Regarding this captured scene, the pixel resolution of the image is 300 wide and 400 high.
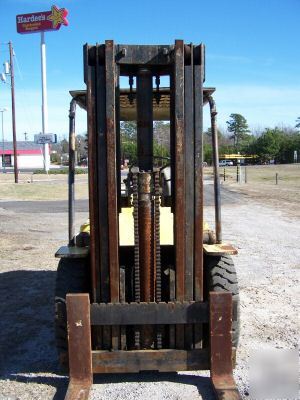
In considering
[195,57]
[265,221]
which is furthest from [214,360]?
[265,221]

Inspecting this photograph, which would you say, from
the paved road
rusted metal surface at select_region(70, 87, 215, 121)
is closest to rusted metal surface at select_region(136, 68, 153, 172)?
rusted metal surface at select_region(70, 87, 215, 121)

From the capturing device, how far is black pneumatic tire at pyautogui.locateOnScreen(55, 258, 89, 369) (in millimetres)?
4090

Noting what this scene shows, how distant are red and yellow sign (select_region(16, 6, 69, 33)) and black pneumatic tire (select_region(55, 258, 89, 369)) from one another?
57.1 metres

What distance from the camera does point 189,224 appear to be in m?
3.92

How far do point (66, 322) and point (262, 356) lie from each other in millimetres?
1991

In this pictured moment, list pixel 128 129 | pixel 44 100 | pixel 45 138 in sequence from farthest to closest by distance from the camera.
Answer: pixel 44 100
pixel 45 138
pixel 128 129

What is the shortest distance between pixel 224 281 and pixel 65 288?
139cm

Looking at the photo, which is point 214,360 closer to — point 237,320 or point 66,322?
point 237,320

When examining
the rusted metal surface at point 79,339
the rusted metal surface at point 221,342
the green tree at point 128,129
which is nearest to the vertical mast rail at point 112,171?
the rusted metal surface at point 79,339

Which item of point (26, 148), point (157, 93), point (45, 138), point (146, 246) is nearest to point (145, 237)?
point (146, 246)

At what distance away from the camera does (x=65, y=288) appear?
4.27 metres

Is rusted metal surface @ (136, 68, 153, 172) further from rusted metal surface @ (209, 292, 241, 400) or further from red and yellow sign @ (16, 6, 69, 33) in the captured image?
red and yellow sign @ (16, 6, 69, 33)

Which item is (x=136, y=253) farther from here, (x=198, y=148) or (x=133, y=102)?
(x=133, y=102)

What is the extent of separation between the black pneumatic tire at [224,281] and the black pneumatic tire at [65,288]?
43.7 inches
